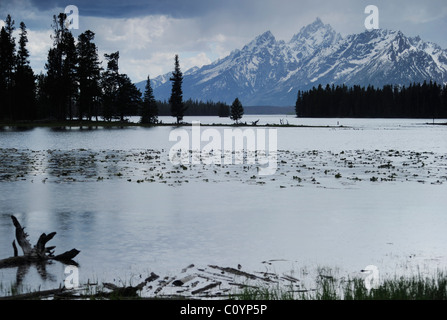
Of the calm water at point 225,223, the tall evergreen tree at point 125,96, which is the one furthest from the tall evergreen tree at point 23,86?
the calm water at point 225,223

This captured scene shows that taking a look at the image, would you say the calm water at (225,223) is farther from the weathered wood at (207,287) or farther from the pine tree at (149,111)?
the pine tree at (149,111)

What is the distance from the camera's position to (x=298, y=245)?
54.9 feet

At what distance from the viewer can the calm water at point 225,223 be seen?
14.8 metres

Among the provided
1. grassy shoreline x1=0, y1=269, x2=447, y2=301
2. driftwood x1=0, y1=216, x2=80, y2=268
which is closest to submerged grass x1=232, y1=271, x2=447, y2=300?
grassy shoreline x1=0, y1=269, x2=447, y2=301

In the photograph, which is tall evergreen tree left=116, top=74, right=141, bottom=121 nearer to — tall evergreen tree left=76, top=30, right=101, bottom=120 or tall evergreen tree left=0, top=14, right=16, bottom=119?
tall evergreen tree left=76, top=30, right=101, bottom=120

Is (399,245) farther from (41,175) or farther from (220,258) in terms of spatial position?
(41,175)

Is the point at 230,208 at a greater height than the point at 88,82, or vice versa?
the point at 88,82

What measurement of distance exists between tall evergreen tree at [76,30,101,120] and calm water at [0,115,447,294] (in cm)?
8692

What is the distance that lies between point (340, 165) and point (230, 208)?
73.6 ft

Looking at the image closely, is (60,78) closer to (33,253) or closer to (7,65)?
(7,65)

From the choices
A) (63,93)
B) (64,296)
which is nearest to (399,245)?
(64,296)

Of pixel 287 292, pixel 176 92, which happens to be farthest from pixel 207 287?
A: pixel 176 92
